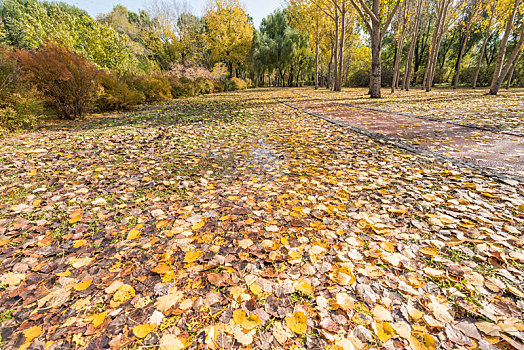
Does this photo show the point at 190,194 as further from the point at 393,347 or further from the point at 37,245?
the point at 393,347

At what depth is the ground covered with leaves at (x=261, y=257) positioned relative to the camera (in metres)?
1.24

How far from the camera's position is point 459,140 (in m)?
4.38

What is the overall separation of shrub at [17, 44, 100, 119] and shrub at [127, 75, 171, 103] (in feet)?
12.8

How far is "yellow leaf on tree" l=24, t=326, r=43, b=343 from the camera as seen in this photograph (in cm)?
121

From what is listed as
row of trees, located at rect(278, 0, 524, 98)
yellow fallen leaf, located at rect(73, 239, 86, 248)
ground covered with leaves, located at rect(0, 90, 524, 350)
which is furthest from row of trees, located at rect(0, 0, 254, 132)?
row of trees, located at rect(278, 0, 524, 98)

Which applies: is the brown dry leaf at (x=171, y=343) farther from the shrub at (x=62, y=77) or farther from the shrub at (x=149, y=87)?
the shrub at (x=149, y=87)

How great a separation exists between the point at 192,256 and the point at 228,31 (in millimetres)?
35539

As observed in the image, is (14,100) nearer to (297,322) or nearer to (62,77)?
(62,77)

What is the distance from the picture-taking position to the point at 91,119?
296 inches

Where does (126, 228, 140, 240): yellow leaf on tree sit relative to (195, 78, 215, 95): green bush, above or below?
below

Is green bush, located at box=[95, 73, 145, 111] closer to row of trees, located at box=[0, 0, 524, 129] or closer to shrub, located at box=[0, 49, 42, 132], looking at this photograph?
row of trees, located at box=[0, 0, 524, 129]

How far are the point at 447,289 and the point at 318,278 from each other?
817 millimetres

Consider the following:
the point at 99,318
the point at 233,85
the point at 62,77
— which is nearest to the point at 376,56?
the point at 62,77

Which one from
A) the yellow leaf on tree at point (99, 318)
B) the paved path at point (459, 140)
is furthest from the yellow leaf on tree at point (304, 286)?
the paved path at point (459, 140)
